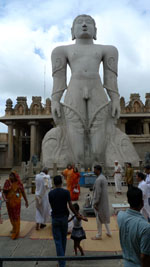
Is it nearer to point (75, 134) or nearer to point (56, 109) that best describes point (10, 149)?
point (56, 109)

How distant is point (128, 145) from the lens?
12.2 meters

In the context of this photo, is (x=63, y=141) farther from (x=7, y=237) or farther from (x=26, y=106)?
(x=26, y=106)

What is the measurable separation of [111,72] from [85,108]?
281 cm

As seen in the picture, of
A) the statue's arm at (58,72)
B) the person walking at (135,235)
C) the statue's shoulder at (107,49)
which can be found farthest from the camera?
the statue's shoulder at (107,49)

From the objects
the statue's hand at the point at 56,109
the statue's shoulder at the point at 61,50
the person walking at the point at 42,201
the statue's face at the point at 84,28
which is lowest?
the person walking at the point at 42,201

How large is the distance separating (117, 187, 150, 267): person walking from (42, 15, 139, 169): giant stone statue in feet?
32.3

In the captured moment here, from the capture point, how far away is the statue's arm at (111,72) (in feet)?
42.9

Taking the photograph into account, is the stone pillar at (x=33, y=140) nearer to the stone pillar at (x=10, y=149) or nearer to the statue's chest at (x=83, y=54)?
the stone pillar at (x=10, y=149)

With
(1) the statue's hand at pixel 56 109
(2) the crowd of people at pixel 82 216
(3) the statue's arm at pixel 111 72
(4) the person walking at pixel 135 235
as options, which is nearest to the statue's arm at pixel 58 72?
(1) the statue's hand at pixel 56 109

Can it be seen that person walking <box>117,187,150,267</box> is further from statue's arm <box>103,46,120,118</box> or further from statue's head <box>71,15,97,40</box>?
statue's head <box>71,15,97,40</box>

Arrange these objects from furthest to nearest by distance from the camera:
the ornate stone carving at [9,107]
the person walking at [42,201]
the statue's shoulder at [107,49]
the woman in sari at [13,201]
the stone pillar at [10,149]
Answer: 1. the ornate stone carving at [9,107]
2. the stone pillar at [10,149]
3. the statue's shoulder at [107,49]
4. the person walking at [42,201]
5. the woman in sari at [13,201]

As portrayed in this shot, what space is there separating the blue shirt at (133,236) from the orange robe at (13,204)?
2.75 m

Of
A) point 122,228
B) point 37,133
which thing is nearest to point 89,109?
point 122,228

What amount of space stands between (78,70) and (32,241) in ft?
34.5
